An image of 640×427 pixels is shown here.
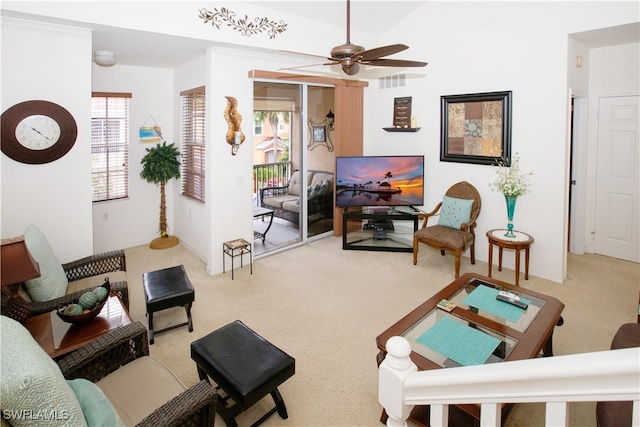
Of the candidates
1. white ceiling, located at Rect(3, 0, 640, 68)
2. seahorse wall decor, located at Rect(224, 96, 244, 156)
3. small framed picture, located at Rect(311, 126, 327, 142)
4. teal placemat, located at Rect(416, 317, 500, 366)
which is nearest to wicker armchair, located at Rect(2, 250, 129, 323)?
seahorse wall decor, located at Rect(224, 96, 244, 156)

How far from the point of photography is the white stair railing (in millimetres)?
672

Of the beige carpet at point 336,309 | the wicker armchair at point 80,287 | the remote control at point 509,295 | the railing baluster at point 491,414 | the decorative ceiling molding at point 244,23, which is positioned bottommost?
the beige carpet at point 336,309

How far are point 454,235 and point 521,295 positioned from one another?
1.64 metres

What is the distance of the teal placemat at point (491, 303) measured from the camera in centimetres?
290

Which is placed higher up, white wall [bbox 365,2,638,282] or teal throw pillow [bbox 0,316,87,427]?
white wall [bbox 365,2,638,282]

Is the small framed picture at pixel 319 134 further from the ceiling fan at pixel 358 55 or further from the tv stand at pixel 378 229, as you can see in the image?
the ceiling fan at pixel 358 55

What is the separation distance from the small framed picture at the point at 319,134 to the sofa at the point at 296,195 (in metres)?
0.50

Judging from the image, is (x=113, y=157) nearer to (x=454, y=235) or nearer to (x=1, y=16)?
(x=1, y=16)

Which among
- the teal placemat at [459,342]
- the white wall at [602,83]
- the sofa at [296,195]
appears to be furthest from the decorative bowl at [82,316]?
the white wall at [602,83]

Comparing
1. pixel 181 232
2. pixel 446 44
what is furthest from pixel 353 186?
pixel 181 232

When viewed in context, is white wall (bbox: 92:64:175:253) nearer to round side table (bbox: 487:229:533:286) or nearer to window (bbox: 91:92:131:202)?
window (bbox: 91:92:131:202)

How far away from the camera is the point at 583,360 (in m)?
0.71

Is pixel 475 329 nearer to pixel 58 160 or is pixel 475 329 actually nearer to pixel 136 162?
pixel 58 160

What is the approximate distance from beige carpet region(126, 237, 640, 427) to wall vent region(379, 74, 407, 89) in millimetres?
2531
